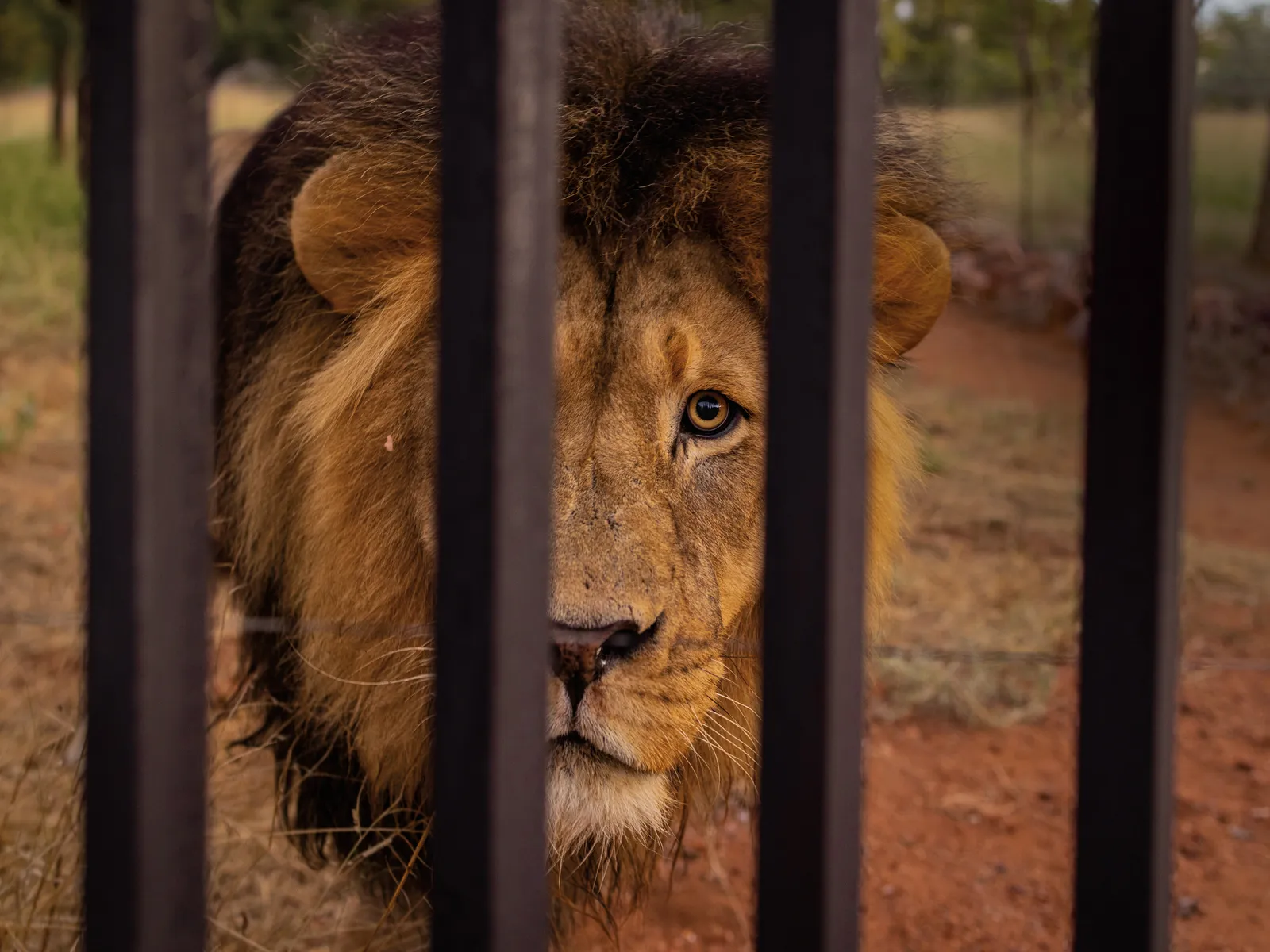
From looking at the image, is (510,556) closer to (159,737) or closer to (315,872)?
(159,737)

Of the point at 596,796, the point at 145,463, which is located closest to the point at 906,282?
the point at 596,796

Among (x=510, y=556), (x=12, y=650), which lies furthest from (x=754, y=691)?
(x=12, y=650)

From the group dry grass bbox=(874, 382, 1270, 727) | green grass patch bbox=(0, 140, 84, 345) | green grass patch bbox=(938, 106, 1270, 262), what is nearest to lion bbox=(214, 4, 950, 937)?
dry grass bbox=(874, 382, 1270, 727)

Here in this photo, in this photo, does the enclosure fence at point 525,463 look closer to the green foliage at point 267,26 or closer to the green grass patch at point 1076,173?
the green grass patch at point 1076,173

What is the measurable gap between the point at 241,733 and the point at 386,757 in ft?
5.01

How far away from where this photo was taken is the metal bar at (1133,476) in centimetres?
103

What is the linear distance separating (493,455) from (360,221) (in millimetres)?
1702

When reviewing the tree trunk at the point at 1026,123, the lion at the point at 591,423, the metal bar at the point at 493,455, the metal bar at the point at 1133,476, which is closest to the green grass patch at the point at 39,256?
the lion at the point at 591,423

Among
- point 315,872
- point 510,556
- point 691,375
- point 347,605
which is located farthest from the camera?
point 315,872

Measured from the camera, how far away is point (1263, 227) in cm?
945

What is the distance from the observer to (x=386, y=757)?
2656mm

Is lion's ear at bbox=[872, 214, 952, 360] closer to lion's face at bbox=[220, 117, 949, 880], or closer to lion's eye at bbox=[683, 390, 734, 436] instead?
lion's face at bbox=[220, 117, 949, 880]

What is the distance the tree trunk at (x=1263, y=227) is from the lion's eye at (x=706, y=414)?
8234 millimetres

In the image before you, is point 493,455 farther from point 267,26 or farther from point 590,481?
point 267,26
